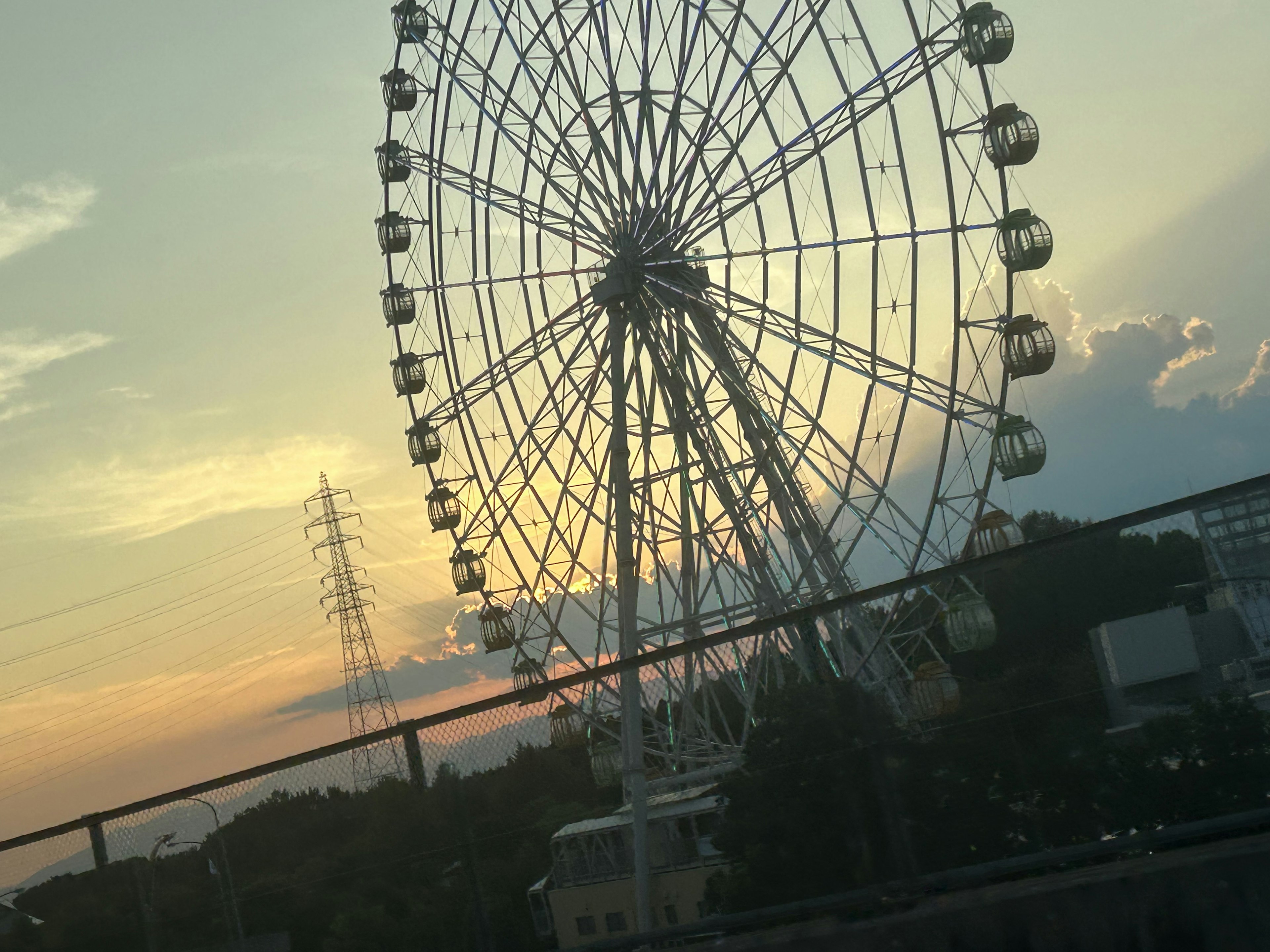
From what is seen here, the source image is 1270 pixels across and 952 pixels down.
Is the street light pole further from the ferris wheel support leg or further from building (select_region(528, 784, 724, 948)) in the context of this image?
the ferris wheel support leg

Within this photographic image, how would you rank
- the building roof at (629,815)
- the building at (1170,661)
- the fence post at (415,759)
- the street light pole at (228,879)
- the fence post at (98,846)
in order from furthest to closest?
1. the fence post at (98,846)
2. the street light pole at (228,879)
3. the fence post at (415,759)
4. the building roof at (629,815)
5. the building at (1170,661)

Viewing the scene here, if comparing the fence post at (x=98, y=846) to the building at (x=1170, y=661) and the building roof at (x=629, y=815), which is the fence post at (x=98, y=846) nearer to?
the building roof at (x=629, y=815)

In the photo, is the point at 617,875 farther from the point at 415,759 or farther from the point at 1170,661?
the point at 1170,661

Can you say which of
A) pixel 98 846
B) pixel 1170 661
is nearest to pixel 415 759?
pixel 98 846

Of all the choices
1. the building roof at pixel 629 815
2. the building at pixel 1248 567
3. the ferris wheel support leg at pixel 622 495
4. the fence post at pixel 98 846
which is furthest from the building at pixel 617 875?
the ferris wheel support leg at pixel 622 495

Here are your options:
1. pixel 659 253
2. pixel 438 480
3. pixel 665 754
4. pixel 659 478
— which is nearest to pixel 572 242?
pixel 659 253

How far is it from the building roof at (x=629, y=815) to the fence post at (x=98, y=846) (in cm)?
351

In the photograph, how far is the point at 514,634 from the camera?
1106 inches

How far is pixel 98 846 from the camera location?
895 centimetres

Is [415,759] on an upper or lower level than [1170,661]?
upper

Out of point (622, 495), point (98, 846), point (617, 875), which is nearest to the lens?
point (617, 875)

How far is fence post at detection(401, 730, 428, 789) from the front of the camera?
25.2 ft

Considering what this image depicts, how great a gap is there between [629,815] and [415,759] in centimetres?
128

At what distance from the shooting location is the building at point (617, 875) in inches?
282
